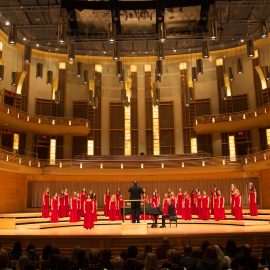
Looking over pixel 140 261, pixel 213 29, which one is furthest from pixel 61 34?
pixel 140 261

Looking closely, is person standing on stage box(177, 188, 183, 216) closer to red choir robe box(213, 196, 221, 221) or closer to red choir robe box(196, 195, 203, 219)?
red choir robe box(196, 195, 203, 219)

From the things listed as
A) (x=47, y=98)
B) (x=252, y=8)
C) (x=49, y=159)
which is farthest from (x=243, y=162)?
(x=47, y=98)

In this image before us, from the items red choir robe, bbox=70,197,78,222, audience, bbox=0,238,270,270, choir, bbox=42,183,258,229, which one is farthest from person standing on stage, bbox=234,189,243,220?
audience, bbox=0,238,270,270

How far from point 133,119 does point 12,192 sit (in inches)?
350

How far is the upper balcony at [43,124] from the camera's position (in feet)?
62.5

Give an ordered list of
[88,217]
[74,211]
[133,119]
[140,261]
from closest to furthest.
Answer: [140,261]
[88,217]
[74,211]
[133,119]

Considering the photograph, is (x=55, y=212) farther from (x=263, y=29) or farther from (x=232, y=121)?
(x=232, y=121)

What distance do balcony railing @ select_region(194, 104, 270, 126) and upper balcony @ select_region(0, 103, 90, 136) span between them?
7.15 metres

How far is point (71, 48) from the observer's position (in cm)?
1063

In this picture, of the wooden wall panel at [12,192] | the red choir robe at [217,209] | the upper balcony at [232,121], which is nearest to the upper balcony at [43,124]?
the wooden wall panel at [12,192]

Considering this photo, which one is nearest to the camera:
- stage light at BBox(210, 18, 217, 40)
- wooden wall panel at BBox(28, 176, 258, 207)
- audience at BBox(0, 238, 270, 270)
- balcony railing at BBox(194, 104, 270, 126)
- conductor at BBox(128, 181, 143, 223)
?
audience at BBox(0, 238, 270, 270)

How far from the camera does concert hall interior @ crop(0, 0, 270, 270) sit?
1516 centimetres

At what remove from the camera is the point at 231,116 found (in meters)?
20.1

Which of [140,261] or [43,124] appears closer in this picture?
[140,261]
